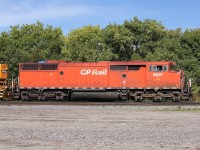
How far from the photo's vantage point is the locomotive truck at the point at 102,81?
A: 108 feet

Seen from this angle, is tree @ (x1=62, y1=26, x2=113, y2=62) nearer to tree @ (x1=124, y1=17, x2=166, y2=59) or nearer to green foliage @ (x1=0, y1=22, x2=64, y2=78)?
green foliage @ (x1=0, y1=22, x2=64, y2=78)

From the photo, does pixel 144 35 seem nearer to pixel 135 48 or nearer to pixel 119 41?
pixel 135 48

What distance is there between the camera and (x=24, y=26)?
9450cm

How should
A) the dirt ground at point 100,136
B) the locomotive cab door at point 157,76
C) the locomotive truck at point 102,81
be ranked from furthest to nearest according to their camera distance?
the locomotive cab door at point 157,76 → the locomotive truck at point 102,81 → the dirt ground at point 100,136

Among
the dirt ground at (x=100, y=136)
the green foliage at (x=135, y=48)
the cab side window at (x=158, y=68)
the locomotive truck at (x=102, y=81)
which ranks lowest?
the dirt ground at (x=100, y=136)

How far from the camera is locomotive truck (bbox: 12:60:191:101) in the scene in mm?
32906

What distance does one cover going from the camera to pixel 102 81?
34.3 metres

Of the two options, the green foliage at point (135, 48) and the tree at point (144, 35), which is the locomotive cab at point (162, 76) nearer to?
the green foliage at point (135, 48)

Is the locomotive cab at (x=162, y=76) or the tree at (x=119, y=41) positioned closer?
the locomotive cab at (x=162, y=76)

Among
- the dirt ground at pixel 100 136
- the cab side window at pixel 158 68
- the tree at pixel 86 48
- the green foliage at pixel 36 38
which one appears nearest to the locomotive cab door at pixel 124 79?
the cab side window at pixel 158 68

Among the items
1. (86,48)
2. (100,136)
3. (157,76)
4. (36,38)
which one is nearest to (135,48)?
(86,48)

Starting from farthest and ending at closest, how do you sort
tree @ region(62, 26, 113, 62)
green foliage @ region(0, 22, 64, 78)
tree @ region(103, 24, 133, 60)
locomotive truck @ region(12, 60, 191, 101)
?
green foliage @ region(0, 22, 64, 78) < tree @ region(103, 24, 133, 60) < tree @ region(62, 26, 113, 62) < locomotive truck @ region(12, 60, 191, 101)

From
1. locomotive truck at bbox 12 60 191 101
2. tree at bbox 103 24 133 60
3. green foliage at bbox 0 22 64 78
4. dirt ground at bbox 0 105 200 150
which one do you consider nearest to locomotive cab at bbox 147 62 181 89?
locomotive truck at bbox 12 60 191 101

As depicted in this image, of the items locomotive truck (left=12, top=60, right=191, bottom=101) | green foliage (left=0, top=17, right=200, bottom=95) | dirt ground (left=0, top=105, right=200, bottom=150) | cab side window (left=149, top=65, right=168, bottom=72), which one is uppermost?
green foliage (left=0, top=17, right=200, bottom=95)
